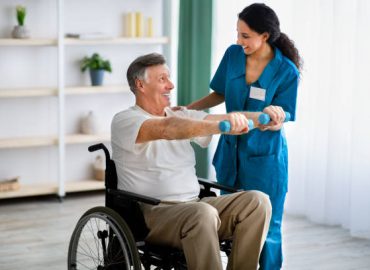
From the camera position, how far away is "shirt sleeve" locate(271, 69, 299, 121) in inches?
134

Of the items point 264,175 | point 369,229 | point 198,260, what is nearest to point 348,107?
point 369,229

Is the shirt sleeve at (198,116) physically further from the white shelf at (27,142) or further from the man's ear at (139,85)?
the white shelf at (27,142)

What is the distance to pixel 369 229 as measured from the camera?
14.8 feet

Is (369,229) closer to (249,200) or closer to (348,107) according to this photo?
(348,107)

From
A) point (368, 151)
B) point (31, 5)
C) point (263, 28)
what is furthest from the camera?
point (31, 5)

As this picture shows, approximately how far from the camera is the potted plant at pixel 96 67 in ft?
18.1

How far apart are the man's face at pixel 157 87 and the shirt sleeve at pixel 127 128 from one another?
0.15 metres

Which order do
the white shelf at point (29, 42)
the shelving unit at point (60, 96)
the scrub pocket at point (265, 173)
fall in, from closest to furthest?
the scrub pocket at point (265, 173), the white shelf at point (29, 42), the shelving unit at point (60, 96)

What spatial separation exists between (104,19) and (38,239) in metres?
1.88

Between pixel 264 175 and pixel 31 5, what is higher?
pixel 31 5

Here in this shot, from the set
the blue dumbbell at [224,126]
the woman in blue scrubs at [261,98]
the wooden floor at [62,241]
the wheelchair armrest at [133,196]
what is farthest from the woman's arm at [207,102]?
the wooden floor at [62,241]

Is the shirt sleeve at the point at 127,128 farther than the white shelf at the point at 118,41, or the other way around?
the white shelf at the point at 118,41

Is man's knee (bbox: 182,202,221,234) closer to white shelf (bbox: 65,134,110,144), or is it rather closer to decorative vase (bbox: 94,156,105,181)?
white shelf (bbox: 65,134,110,144)

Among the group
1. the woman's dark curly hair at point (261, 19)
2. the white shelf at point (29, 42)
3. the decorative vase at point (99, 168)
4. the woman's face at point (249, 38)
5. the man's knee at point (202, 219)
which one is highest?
the woman's dark curly hair at point (261, 19)
